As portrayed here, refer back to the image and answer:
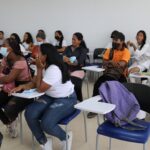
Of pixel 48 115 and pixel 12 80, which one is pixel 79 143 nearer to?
pixel 48 115

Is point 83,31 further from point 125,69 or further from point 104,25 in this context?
point 125,69

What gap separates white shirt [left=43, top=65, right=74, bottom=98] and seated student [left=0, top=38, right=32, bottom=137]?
1.40 ft

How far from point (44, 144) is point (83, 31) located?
4492 mm

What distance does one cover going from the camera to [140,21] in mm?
5766

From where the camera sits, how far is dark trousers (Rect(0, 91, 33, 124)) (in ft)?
8.89

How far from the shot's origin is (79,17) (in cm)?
656

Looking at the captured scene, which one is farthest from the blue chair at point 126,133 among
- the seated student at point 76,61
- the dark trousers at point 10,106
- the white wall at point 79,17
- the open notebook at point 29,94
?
the white wall at point 79,17

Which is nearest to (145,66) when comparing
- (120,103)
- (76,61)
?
(76,61)

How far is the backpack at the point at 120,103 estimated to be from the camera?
2.18 m

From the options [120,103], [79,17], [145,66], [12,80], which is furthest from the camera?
[79,17]

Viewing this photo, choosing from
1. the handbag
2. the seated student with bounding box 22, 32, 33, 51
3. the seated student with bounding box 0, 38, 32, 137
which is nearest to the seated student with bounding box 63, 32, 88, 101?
the handbag

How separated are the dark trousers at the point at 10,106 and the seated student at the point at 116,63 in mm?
1124

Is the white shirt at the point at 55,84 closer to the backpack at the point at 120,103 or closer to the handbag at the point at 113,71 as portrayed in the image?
the backpack at the point at 120,103

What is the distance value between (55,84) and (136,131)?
844 millimetres
